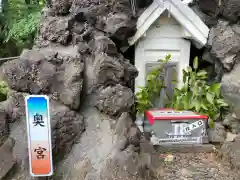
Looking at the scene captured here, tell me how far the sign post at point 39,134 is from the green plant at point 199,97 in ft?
8.06

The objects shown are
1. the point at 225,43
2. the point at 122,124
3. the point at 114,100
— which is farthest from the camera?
the point at 225,43

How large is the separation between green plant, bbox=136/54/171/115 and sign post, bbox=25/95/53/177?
211 centimetres

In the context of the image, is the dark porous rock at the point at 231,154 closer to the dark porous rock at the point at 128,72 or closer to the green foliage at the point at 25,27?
the dark porous rock at the point at 128,72

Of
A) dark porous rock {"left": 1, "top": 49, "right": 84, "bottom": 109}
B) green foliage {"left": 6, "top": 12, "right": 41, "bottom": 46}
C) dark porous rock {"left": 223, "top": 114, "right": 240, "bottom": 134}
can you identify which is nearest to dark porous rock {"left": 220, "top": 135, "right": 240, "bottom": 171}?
dark porous rock {"left": 223, "top": 114, "right": 240, "bottom": 134}

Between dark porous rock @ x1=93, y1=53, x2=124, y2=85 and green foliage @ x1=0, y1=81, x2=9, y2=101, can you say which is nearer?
dark porous rock @ x1=93, y1=53, x2=124, y2=85

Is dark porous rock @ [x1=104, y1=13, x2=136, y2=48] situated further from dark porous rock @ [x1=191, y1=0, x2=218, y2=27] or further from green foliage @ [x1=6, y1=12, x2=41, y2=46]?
green foliage @ [x1=6, y1=12, x2=41, y2=46]

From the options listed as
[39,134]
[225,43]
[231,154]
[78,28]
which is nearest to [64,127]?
[39,134]

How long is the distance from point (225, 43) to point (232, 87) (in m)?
0.79

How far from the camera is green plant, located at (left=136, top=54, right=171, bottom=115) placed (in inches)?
180

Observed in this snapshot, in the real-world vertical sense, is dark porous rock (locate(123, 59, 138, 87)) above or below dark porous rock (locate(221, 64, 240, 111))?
above

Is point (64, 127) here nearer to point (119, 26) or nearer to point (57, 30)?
point (57, 30)

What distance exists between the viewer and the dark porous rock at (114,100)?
3.52 metres

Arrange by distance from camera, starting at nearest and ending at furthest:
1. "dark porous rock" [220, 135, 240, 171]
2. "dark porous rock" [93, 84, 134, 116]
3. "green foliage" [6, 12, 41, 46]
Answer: "dark porous rock" [93, 84, 134, 116]
"dark porous rock" [220, 135, 240, 171]
"green foliage" [6, 12, 41, 46]

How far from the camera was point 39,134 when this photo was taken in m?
2.78
